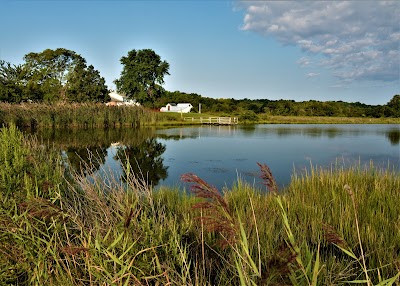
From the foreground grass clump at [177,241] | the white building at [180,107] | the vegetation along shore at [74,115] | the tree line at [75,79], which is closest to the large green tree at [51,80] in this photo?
the tree line at [75,79]

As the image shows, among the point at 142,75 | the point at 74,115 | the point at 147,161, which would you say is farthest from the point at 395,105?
the point at 147,161

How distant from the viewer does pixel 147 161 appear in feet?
53.3

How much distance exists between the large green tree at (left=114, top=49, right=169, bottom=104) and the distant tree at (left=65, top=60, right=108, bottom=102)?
5.04 m

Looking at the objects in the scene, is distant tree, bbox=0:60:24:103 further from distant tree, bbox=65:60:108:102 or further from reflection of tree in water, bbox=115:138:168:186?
reflection of tree in water, bbox=115:138:168:186

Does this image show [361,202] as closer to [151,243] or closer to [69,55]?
[151,243]

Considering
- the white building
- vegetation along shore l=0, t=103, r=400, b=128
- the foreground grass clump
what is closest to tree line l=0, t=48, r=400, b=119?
vegetation along shore l=0, t=103, r=400, b=128

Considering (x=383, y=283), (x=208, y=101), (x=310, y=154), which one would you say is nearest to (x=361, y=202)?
(x=383, y=283)

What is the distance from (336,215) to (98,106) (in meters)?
37.3

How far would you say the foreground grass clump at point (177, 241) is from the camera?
1658 millimetres

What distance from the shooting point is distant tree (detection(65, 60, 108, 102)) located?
54312 mm

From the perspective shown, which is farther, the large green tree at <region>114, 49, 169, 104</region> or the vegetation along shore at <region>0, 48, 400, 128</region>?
the large green tree at <region>114, 49, 169, 104</region>

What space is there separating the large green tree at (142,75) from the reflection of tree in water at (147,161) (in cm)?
3845

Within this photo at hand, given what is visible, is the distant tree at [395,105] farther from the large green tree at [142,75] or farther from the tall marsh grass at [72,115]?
the tall marsh grass at [72,115]

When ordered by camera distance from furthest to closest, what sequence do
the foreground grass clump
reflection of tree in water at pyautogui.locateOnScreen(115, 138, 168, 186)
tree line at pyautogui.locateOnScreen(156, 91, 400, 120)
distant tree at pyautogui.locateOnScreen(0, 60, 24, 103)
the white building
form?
the white building < tree line at pyautogui.locateOnScreen(156, 91, 400, 120) < distant tree at pyautogui.locateOnScreen(0, 60, 24, 103) < reflection of tree in water at pyautogui.locateOnScreen(115, 138, 168, 186) < the foreground grass clump
